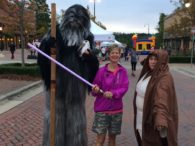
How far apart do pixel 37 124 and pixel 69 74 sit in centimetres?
364

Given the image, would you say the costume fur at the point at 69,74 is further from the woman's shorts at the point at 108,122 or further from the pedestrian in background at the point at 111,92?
the woman's shorts at the point at 108,122

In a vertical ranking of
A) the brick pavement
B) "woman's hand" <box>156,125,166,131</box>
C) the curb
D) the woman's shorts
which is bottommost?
the brick pavement

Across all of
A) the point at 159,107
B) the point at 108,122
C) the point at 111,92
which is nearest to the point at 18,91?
the point at 108,122

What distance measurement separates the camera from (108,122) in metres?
4.87

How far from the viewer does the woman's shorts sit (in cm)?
482

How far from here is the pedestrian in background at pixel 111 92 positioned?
4.70 meters

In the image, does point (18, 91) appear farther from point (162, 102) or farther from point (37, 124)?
point (162, 102)

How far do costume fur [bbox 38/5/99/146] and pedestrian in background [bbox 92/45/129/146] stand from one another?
0.27m

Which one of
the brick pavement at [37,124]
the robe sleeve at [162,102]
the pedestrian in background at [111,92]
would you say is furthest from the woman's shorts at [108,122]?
the brick pavement at [37,124]

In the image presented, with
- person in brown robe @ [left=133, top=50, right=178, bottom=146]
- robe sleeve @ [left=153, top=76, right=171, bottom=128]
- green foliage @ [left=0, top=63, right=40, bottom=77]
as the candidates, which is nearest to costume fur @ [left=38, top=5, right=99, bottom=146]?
person in brown robe @ [left=133, top=50, right=178, bottom=146]

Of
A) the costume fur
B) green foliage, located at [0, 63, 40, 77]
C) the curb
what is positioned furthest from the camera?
green foliage, located at [0, 63, 40, 77]

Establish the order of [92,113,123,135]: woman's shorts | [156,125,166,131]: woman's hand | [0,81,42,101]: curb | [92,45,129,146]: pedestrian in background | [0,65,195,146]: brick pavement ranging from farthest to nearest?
[0,81,42,101]: curb
[0,65,195,146]: brick pavement
[92,113,123,135]: woman's shorts
[92,45,129,146]: pedestrian in background
[156,125,166,131]: woman's hand

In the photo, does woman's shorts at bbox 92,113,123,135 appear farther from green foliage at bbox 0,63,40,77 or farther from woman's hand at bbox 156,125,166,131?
green foliage at bbox 0,63,40,77

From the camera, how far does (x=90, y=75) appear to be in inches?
178
